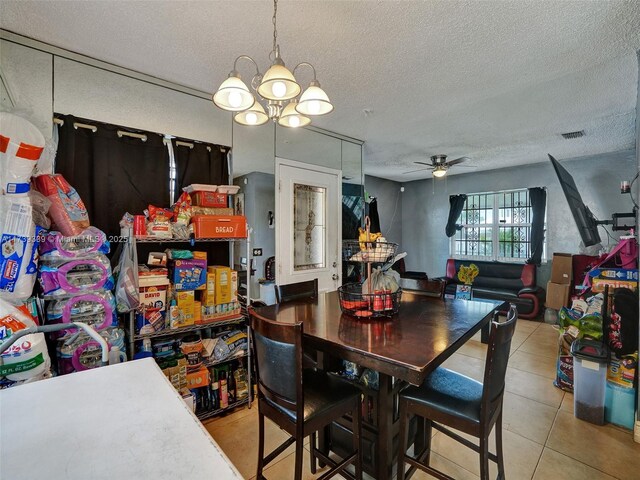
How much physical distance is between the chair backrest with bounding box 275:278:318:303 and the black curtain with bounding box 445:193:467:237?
5155mm

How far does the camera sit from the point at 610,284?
8.76ft

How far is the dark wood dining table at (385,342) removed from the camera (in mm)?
1168

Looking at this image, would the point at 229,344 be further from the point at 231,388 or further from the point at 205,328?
the point at 231,388

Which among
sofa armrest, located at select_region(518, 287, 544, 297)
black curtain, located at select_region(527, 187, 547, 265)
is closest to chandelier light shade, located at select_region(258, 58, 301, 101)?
sofa armrest, located at select_region(518, 287, 544, 297)

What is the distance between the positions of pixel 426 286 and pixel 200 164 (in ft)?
7.14

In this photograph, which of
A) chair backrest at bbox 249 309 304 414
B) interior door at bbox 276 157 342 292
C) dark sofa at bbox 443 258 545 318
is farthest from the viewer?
dark sofa at bbox 443 258 545 318

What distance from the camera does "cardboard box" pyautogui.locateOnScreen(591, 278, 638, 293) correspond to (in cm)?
255

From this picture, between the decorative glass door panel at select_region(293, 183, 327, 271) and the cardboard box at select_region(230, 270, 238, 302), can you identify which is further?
the decorative glass door panel at select_region(293, 183, 327, 271)

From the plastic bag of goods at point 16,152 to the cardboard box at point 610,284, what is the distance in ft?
13.4

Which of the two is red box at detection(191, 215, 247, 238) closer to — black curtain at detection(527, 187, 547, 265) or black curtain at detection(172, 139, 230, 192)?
black curtain at detection(172, 139, 230, 192)

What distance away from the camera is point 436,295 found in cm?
235

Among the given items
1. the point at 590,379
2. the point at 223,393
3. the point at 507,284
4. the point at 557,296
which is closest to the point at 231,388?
the point at 223,393

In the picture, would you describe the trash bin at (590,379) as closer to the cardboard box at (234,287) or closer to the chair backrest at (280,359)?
the chair backrest at (280,359)

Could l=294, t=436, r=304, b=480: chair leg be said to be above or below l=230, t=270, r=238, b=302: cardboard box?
below
